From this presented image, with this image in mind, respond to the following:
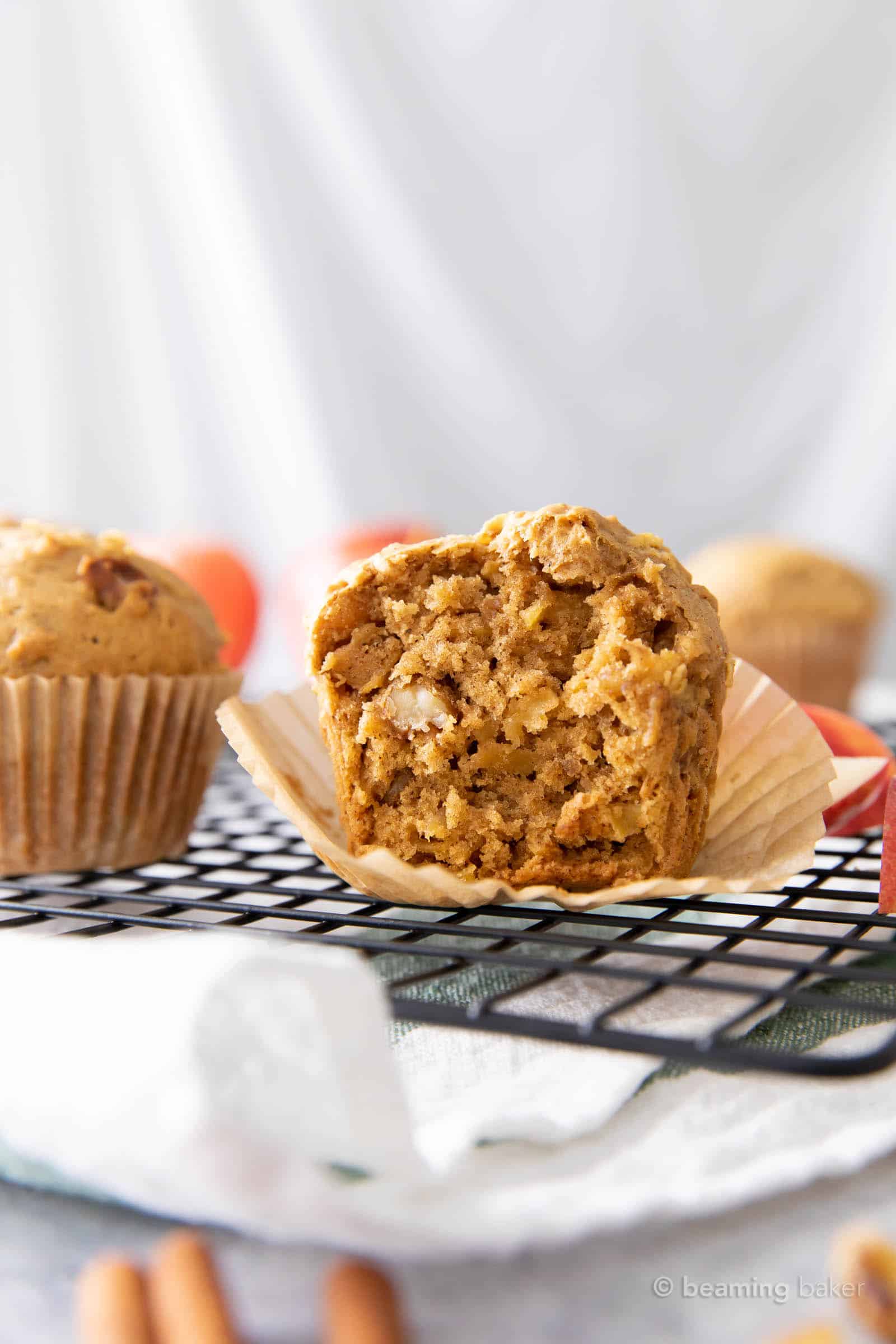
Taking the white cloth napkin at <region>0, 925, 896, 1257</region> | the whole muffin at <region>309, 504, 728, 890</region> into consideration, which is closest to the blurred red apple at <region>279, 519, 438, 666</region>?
the whole muffin at <region>309, 504, 728, 890</region>

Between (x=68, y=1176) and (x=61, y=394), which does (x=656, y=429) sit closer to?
(x=61, y=394)

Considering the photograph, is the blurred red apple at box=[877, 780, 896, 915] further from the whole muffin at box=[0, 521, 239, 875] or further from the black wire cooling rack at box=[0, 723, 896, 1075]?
the whole muffin at box=[0, 521, 239, 875]

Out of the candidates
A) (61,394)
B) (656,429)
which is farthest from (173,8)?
(656,429)

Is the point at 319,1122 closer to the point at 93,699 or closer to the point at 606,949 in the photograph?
the point at 606,949

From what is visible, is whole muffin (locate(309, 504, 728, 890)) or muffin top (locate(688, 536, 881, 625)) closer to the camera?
whole muffin (locate(309, 504, 728, 890))

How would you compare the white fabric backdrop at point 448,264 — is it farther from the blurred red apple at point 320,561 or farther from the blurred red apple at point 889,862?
the blurred red apple at point 889,862
